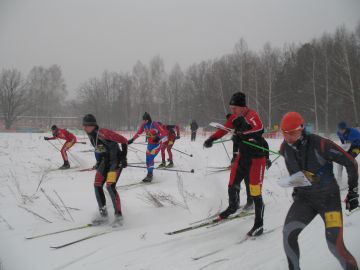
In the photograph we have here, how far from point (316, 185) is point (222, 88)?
131ft

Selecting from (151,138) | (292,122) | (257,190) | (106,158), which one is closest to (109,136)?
(106,158)

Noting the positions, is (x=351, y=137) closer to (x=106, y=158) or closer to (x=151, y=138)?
(x=151, y=138)

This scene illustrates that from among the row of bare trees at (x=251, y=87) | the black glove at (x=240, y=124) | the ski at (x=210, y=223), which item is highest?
the row of bare trees at (x=251, y=87)

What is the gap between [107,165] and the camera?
531 centimetres

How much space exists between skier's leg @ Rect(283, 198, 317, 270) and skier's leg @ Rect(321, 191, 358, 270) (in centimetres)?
16

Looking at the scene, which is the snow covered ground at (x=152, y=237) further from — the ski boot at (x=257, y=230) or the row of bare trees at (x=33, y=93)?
the row of bare trees at (x=33, y=93)

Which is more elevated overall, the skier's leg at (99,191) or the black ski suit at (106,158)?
the black ski suit at (106,158)

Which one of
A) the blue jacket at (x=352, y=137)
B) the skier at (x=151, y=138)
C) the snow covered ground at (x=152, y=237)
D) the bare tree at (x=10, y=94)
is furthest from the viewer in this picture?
the bare tree at (x=10, y=94)

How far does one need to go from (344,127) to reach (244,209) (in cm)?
413

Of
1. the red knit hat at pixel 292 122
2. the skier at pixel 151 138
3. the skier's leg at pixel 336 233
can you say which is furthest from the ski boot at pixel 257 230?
the skier at pixel 151 138

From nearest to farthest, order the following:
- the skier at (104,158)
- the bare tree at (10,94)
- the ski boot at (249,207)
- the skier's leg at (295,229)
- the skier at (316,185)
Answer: the skier at (316,185), the skier's leg at (295,229), the skier at (104,158), the ski boot at (249,207), the bare tree at (10,94)

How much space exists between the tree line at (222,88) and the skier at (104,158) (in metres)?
23.8

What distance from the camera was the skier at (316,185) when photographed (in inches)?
106

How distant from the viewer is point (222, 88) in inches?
1641
